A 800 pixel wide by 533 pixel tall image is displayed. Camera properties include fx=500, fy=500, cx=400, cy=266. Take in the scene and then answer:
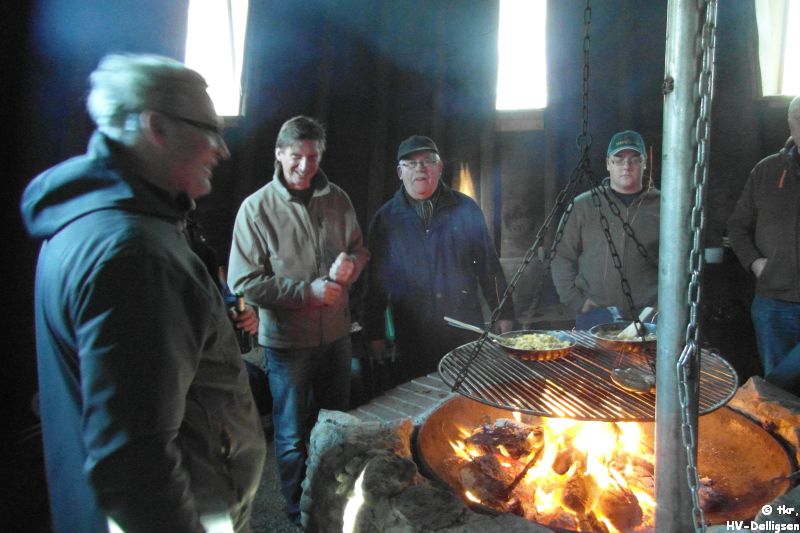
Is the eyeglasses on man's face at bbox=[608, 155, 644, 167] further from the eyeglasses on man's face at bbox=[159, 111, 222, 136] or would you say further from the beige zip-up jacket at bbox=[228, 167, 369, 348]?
the eyeglasses on man's face at bbox=[159, 111, 222, 136]

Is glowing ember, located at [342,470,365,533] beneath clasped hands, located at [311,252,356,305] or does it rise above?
beneath

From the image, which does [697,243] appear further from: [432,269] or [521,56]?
[521,56]

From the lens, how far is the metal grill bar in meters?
1.92

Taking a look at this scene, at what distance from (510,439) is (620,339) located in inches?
28.8

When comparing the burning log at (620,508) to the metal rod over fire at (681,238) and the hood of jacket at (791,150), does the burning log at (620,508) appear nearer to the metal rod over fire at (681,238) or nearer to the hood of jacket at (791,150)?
the metal rod over fire at (681,238)

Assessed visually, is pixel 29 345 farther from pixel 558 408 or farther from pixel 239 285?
pixel 558 408

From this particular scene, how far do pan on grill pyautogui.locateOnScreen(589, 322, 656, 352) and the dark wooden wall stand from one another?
308 centimetres

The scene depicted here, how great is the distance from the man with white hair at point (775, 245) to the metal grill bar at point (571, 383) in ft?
5.65

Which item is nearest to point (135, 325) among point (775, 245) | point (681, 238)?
point (681, 238)

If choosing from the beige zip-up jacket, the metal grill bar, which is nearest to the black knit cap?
the beige zip-up jacket

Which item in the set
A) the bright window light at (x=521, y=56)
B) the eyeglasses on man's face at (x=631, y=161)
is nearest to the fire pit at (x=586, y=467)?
the eyeglasses on man's face at (x=631, y=161)

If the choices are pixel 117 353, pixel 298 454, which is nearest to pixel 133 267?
pixel 117 353

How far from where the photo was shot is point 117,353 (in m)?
1.29

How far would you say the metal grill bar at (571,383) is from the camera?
6.31 feet
